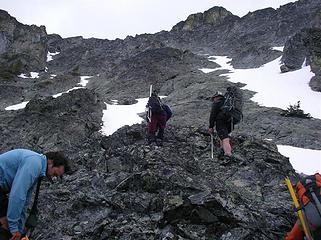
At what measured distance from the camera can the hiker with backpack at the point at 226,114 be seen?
1129cm

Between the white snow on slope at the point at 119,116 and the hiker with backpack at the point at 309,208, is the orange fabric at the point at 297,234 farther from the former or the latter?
the white snow on slope at the point at 119,116

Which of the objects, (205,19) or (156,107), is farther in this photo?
(205,19)

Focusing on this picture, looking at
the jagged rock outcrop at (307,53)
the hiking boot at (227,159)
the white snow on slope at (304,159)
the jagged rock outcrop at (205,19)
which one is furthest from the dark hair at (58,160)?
the jagged rock outcrop at (205,19)

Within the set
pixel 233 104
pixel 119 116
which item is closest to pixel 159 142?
pixel 233 104

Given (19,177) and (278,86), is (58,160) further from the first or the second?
(278,86)

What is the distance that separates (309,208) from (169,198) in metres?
Answer: 3.05

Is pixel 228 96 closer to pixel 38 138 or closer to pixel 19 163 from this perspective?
pixel 19 163

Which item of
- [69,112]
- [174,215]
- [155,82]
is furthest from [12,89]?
[174,215]

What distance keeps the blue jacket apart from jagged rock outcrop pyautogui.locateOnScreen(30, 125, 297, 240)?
2.26 metres

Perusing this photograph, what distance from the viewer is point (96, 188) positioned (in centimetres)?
927

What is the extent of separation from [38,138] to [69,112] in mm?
4807

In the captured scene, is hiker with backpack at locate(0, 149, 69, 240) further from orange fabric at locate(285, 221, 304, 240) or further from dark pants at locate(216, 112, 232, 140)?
dark pants at locate(216, 112, 232, 140)

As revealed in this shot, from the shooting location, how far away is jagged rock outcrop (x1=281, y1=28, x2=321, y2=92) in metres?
33.4

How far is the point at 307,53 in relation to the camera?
3888 centimetres
